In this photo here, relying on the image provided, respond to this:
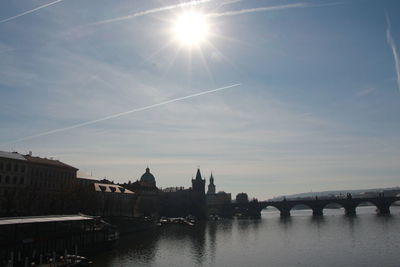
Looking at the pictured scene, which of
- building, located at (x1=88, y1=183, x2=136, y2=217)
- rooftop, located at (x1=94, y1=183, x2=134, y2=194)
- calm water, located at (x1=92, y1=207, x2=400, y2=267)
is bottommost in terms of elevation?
calm water, located at (x1=92, y1=207, x2=400, y2=267)

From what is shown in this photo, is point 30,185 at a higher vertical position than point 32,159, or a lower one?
lower

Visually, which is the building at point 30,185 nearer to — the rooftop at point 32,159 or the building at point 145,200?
the rooftop at point 32,159

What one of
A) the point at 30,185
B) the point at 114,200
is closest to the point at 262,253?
the point at 30,185

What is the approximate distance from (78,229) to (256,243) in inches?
1554

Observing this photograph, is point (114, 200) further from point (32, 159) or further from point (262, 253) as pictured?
point (262, 253)

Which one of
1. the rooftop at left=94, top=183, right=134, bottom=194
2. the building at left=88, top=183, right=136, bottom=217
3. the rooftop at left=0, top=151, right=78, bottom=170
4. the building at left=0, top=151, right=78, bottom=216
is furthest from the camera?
the rooftop at left=94, top=183, right=134, bottom=194

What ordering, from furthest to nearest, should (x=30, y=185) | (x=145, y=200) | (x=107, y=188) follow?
(x=145, y=200), (x=107, y=188), (x=30, y=185)

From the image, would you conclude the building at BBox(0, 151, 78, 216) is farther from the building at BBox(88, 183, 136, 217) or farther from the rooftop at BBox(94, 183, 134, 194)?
the rooftop at BBox(94, 183, 134, 194)

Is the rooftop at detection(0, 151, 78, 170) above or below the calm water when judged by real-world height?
above

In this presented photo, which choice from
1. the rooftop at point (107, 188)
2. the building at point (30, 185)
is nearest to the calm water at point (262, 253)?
the building at point (30, 185)

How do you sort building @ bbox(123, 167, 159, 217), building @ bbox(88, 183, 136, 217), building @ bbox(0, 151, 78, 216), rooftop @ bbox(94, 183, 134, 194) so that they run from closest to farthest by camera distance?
building @ bbox(0, 151, 78, 216)
building @ bbox(88, 183, 136, 217)
rooftop @ bbox(94, 183, 134, 194)
building @ bbox(123, 167, 159, 217)

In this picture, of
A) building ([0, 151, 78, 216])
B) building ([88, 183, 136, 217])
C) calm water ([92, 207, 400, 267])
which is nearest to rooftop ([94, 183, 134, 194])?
building ([88, 183, 136, 217])

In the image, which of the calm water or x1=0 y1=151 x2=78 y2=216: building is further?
x1=0 y1=151 x2=78 y2=216: building

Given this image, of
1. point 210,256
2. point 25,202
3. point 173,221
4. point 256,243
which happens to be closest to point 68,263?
point 210,256
